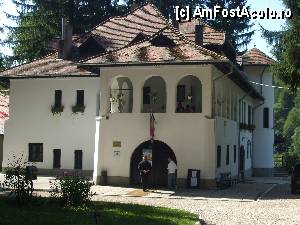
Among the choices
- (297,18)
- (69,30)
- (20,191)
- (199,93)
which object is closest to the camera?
(20,191)

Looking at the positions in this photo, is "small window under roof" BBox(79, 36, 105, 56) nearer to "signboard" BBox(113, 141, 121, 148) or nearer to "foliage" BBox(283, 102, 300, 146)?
"signboard" BBox(113, 141, 121, 148)

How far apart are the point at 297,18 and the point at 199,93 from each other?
22.3 feet

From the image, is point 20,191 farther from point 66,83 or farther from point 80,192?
point 66,83

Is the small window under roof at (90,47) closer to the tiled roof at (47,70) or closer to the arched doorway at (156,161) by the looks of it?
the tiled roof at (47,70)

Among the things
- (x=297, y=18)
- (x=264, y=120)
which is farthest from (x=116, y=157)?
(x=264, y=120)

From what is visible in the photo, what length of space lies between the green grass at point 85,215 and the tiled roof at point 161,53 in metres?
9.77

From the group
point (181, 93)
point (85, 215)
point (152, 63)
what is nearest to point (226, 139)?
point (181, 93)

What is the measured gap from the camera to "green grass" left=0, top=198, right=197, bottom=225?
40.1 ft

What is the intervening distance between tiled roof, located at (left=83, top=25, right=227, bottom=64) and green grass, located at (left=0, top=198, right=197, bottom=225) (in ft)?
32.1

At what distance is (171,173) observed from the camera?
958 inches

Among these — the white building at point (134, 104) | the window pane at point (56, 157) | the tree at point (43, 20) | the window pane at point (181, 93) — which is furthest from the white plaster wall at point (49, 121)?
the tree at point (43, 20)

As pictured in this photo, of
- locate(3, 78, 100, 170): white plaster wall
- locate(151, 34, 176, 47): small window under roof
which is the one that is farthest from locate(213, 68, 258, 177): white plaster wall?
locate(3, 78, 100, 170): white plaster wall

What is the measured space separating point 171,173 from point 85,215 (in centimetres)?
1103

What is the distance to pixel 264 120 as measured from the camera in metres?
42.4
